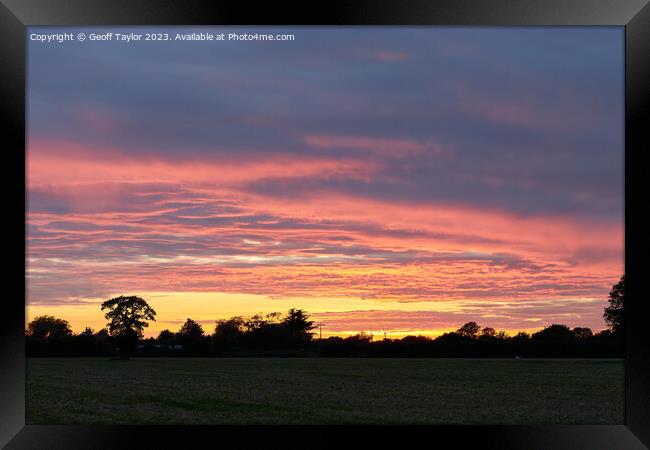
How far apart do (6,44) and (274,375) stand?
16.1 m

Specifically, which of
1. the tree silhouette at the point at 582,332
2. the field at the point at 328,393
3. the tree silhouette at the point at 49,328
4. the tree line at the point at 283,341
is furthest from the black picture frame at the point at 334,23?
the tree silhouette at the point at 582,332

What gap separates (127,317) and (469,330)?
1468cm

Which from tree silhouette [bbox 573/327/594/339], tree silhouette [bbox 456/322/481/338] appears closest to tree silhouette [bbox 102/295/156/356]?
tree silhouette [bbox 456/322/481/338]

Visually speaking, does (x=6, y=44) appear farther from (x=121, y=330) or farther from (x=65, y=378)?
(x=121, y=330)

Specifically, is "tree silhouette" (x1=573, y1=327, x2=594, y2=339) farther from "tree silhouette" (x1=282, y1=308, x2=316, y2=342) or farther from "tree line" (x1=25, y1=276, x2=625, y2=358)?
"tree silhouette" (x1=282, y1=308, x2=316, y2=342)

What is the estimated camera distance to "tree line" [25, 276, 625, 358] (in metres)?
25.4

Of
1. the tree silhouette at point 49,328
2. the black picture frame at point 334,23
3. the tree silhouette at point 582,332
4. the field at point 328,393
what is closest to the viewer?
the black picture frame at point 334,23

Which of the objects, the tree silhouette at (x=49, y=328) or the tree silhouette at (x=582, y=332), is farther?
the tree silhouette at (x=582, y=332)

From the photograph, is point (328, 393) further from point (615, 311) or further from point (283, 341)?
point (615, 311)

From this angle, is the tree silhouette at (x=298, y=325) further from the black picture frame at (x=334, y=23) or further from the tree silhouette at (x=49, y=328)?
the black picture frame at (x=334, y=23)

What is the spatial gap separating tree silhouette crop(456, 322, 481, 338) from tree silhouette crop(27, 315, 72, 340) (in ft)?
51.7

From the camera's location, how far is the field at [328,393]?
10766 mm

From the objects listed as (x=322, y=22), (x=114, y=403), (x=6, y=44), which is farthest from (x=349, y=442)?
(x=114, y=403)

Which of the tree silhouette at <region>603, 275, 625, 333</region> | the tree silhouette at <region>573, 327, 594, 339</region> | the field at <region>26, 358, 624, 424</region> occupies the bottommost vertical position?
the field at <region>26, 358, 624, 424</region>
